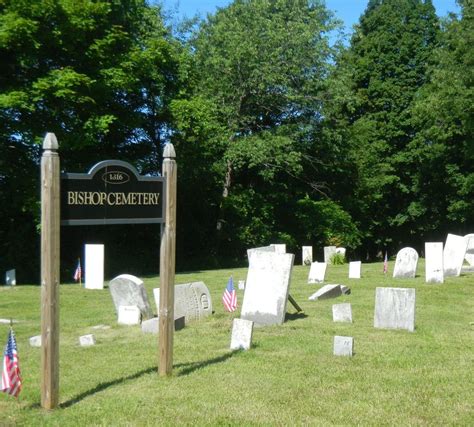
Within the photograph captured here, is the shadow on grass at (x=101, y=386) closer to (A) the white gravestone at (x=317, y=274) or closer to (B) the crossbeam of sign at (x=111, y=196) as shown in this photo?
(B) the crossbeam of sign at (x=111, y=196)

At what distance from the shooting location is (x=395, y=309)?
10.9m

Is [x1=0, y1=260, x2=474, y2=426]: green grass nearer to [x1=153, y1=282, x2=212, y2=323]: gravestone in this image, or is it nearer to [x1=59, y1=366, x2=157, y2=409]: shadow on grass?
[x1=59, y1=366, x2=157, y2=409]: shadow on grass

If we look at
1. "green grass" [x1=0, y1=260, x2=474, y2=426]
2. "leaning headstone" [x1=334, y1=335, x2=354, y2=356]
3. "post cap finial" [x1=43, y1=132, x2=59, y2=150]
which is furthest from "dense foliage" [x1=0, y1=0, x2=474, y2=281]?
"post cap finial" [x1=43, y1=132, x2=59, y2=150]

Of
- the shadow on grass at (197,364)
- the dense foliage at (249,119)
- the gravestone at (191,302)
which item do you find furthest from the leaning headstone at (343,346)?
the dense foliage at (249,119)

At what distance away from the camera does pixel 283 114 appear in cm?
3441

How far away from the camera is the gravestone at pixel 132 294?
12.4 m

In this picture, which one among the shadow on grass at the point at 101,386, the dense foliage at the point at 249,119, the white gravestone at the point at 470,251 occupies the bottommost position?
the shadow on grass at the point at 101,386

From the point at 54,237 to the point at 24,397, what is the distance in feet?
6.56

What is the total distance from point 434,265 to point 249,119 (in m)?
16.6

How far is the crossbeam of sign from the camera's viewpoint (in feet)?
22.1

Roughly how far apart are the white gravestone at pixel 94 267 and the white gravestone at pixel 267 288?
830 cm

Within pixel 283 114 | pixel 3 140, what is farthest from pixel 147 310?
pixel 283 114

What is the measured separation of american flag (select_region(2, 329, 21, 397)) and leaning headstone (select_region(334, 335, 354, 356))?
4181mm

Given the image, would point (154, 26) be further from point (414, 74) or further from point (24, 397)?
point (24, 397)
